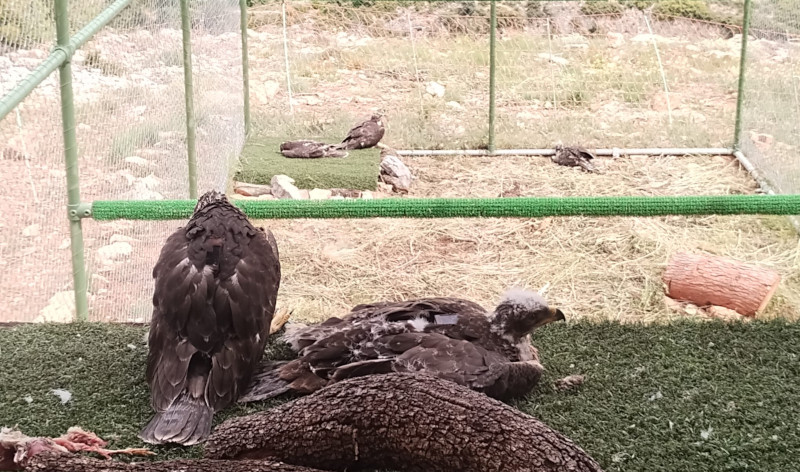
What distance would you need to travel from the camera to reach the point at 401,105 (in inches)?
412

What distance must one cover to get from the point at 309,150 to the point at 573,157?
246 centimetres

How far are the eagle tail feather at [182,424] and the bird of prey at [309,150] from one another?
5805mm

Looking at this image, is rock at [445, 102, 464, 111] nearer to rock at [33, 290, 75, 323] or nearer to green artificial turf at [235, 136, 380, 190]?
green artificial turf at [235, 136, 380, 190]

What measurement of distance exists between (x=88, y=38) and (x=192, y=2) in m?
2.22

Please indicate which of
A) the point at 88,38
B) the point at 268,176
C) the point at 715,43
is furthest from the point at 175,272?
the point at 715,43

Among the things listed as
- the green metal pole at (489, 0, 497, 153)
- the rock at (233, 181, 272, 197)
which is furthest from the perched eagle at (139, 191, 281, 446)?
the green metal pole at (489, 0, 497, 153)

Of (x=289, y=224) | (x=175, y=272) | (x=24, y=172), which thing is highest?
(x=24, y=172)

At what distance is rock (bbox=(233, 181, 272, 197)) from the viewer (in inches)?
335

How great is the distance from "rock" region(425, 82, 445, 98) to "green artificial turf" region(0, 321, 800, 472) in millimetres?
6329

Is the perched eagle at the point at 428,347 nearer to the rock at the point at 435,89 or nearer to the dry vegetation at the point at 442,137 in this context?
the dry vegetation at the point at 442,137

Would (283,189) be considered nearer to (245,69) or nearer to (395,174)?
(395,174)

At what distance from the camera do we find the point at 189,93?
21.8ft

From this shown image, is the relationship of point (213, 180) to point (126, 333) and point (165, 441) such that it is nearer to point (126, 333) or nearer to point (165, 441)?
point (126, 333)

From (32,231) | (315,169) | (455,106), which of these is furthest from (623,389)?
(455,106)
